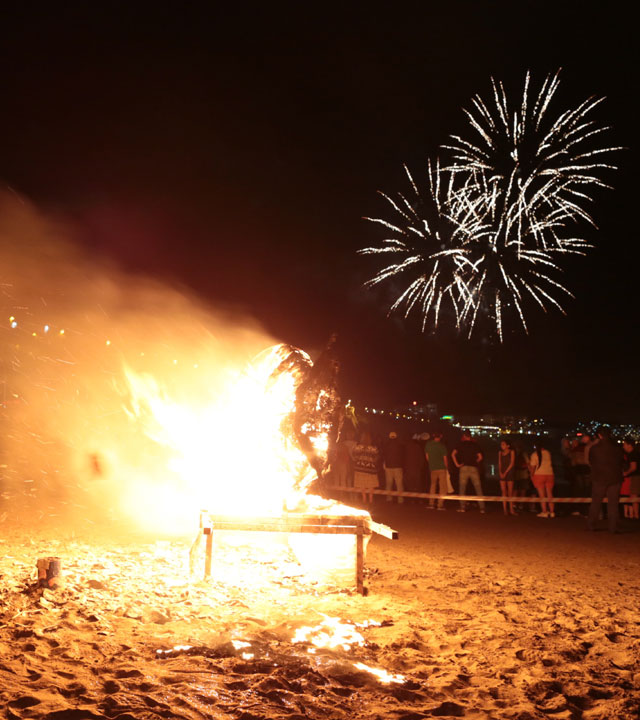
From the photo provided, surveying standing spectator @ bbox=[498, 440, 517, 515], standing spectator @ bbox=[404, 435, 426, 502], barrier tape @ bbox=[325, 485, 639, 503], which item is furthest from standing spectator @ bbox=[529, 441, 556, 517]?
standing spectator @ bbox=[404, 435, 426, 502]

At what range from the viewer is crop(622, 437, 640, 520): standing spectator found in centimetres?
1309

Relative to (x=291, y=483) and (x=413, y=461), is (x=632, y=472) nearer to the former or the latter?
(x=413, y=461)

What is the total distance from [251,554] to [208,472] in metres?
1.57

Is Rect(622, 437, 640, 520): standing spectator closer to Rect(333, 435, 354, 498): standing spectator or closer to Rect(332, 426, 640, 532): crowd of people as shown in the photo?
Rect(332, 426, 640, 532): crowd of people

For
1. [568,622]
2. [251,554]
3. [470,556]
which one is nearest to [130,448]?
[251,554]

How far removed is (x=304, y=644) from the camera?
525 cm

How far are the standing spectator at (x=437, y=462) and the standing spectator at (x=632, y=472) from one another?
3.80m

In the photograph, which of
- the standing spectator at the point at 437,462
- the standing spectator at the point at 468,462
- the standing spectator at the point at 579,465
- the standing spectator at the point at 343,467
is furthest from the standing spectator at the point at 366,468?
the standing spectator at the point at 579,465

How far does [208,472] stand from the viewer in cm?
969

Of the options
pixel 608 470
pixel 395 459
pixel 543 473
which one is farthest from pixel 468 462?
pixel 608 470

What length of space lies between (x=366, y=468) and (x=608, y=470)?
5.59 m

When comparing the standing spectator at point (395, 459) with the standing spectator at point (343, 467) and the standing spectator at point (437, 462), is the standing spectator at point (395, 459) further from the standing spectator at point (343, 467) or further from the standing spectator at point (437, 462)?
the standing spectator at point (343, 467)

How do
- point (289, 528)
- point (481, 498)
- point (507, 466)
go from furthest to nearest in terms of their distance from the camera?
point (507, 466) → point (481, 498) → point (289, 528)

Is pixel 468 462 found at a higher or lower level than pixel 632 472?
higher
